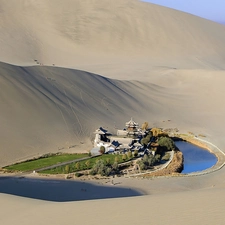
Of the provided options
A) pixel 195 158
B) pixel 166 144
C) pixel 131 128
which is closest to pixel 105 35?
pixel 131 128

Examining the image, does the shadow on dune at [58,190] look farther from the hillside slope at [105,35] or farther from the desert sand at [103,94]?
the hillside slope at [105,35]

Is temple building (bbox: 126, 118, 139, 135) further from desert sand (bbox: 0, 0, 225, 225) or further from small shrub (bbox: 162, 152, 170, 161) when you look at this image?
small shrub (bbox: 162, 152, 170, 161)

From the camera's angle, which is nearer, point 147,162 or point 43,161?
point 147,162

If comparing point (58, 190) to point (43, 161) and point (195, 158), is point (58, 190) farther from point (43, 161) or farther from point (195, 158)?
point (195, 158)

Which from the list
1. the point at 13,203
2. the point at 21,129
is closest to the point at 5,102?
A: the point at 21,129

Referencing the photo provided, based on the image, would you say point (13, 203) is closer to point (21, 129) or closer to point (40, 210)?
point (40, 210)

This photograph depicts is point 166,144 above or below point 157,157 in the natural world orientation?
above

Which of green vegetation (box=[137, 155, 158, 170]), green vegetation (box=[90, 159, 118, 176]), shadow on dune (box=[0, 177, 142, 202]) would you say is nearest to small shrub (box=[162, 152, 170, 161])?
green vegetation (box=[137, 155, 158, 170])
